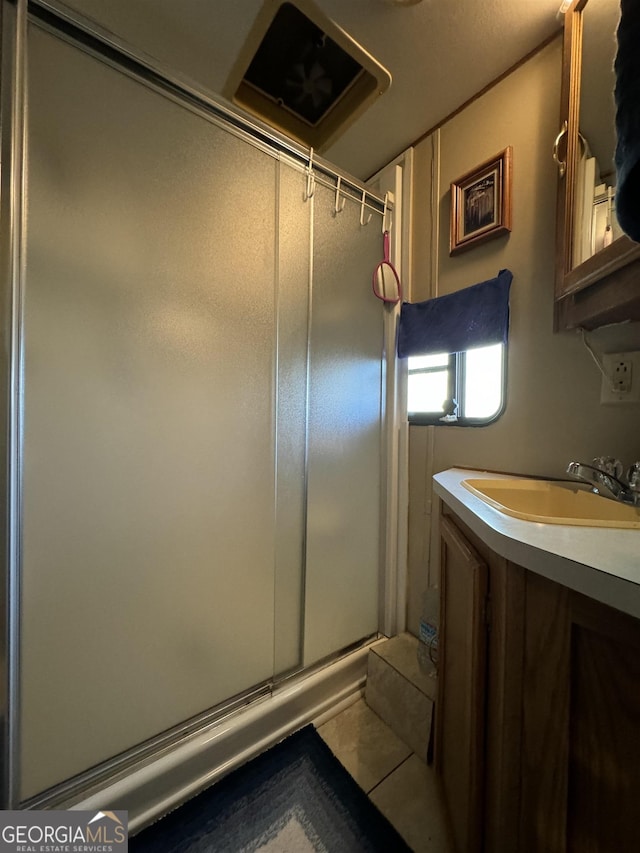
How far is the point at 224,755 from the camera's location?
3.50 feet

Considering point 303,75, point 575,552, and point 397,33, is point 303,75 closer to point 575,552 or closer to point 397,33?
point 397,33

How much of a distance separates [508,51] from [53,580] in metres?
2.24

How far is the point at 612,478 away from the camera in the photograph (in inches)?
33.0

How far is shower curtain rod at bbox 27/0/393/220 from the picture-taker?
0.82 m

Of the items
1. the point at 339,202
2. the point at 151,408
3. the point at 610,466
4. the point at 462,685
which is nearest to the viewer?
the point at 462,685

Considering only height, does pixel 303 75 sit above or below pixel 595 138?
above

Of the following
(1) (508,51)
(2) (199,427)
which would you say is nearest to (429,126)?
(1) (508,51)

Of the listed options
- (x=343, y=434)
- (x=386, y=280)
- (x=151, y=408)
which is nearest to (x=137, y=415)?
(x=151, y=408)

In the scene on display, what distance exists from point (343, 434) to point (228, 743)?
1.17 metres

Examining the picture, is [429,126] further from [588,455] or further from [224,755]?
[224,755]

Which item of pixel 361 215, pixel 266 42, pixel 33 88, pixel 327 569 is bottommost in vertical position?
pixel 327 569

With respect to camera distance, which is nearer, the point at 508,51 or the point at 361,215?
the point at 508,51

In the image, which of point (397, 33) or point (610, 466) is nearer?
point (610, 466)

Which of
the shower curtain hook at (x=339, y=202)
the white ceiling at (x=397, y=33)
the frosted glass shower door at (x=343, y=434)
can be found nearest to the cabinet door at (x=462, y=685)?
the frosted glass shower door at (x=343, y=434)
